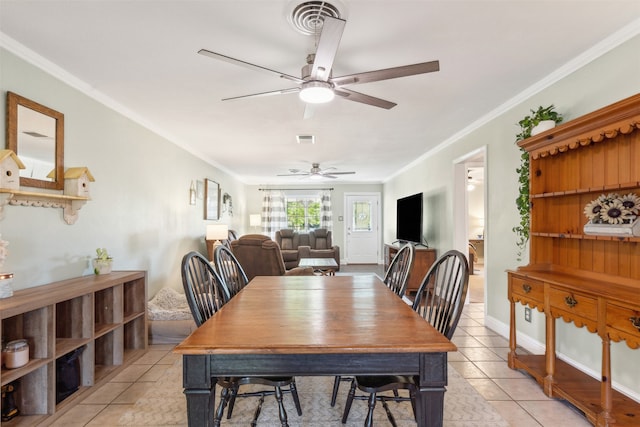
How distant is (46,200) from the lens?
7.69 feet

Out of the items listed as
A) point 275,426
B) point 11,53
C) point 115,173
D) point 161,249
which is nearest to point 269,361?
point 275,426

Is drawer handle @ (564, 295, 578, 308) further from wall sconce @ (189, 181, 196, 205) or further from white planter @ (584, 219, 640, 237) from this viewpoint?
wall sconce @ (189, 181, 196, 205)

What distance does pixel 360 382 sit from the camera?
1.54 meters

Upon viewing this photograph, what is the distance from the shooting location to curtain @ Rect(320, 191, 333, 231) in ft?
29.5

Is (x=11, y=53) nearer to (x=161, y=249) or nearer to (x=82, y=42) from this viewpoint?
(x=82, y=42)

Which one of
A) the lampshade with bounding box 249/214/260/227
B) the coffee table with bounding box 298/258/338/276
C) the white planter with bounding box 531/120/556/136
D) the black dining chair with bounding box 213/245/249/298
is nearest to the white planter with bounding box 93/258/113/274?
the black dining chair with bounding box 213/245/249/298

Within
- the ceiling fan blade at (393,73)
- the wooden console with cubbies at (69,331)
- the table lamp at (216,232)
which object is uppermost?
the ceiling fan blade at (393,73)

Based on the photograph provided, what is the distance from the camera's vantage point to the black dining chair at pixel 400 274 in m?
2.08

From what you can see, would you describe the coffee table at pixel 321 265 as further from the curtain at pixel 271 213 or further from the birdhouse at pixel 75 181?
the curtain at pixel 271 213

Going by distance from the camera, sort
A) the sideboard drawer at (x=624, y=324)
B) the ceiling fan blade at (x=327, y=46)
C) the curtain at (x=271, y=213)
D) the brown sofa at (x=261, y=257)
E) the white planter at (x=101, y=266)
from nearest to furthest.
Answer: the ceiling fan blade at (x=327, y=46)
the sideboard drawer at (x=624, y=324)
the white planter at (x=101, y=266)
the brown sofa at (x=261, y=257)
the curtain at (x=271, y=213)

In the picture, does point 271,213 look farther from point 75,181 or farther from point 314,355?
point 314,355

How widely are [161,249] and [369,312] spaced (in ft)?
11.2

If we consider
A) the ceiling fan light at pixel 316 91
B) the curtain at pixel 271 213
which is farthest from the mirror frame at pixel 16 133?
the curtain at pixel 271 213

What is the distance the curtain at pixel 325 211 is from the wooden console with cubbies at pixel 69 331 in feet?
20.6
